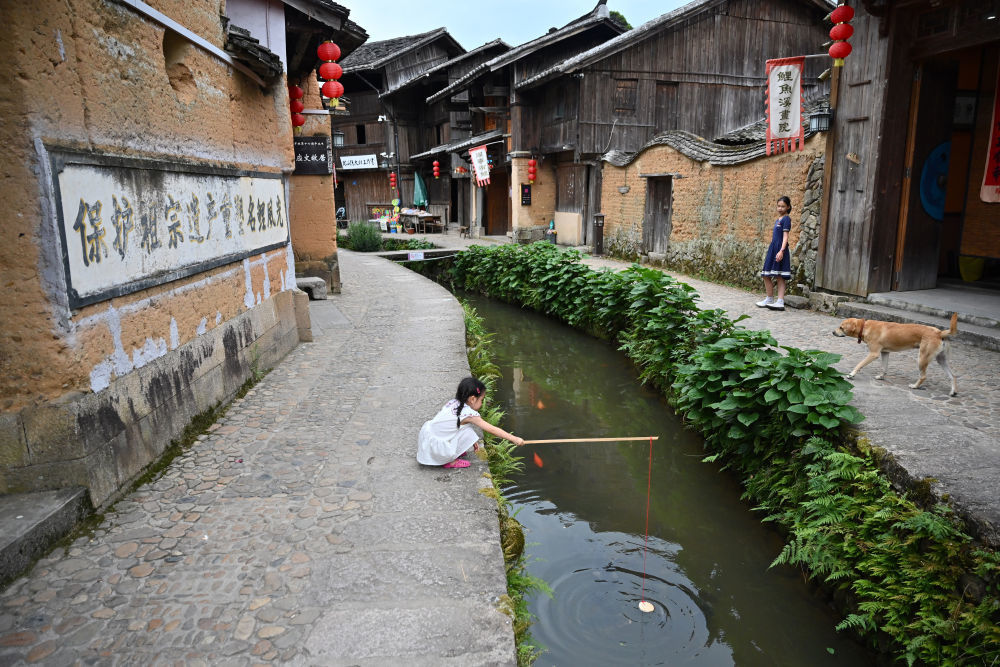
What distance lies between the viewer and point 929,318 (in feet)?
25.9

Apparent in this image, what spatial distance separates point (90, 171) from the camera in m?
4.01

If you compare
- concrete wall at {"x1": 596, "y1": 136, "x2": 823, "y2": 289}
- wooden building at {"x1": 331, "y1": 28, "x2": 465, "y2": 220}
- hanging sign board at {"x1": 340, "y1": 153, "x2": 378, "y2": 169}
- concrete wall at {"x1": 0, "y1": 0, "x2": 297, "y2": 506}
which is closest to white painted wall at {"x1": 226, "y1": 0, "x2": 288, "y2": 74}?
concrete wall at {"x1": 0, "y1": 0, "x2": 297, "y2": 506}

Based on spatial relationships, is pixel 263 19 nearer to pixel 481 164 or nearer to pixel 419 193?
pixel 481 164

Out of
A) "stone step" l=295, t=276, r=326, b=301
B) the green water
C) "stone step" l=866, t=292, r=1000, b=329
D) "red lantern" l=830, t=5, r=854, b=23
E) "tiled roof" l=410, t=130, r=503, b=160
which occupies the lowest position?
the green water

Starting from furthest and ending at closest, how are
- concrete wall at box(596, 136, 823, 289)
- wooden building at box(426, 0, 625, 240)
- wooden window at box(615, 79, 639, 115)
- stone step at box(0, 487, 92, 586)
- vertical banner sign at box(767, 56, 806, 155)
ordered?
1. wooden building at box(426, 0, 625, 240)
2. wooden window at box(615, 79, 639, 115)
3. concrete wall at box(596, 136, 823, 289)
4. vertical banner sign at box(767, 56, 806, 155)
5. stone step at box(0, 487, 92, 586)

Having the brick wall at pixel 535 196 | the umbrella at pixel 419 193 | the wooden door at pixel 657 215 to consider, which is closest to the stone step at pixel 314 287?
the wooden door at pixel 657 215

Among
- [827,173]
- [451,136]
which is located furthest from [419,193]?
[827,173]

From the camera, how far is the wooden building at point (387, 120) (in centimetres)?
3084

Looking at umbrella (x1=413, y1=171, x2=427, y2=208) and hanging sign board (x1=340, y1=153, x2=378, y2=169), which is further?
hanging sign board (x1=340, y1=153, x2=378, y2=169)

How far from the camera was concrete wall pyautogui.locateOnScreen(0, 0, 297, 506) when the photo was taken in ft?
11.6

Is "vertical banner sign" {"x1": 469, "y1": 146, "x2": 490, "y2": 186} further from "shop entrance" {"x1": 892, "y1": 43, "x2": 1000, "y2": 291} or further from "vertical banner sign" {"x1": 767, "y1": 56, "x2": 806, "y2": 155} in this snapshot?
"shop entrance" {"x1": 892, "y1": 43, "x2": 1000, "y2": 291}

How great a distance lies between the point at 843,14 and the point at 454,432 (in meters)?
7.89

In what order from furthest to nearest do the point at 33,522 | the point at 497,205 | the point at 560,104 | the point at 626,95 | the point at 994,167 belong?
the point at 497,205 < the point at 560,104 < the point at 626,95 < the point at 994,167 < the point at 33,522

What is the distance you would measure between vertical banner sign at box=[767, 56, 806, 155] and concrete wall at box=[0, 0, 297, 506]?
26.1 ft
